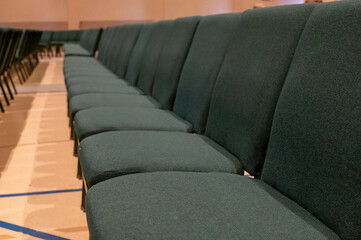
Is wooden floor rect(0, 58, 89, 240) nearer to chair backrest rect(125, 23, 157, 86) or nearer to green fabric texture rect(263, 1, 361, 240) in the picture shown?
chair backrest rect(125, 23, 157, 86)

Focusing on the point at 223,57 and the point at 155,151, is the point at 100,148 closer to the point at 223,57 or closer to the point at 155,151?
the point at 155,151

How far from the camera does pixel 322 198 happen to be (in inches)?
36.7

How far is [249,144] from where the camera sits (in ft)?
4.25

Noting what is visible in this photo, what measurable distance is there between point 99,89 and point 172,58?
0.82 metres

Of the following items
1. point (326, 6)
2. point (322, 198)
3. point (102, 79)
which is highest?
point (326, 6)

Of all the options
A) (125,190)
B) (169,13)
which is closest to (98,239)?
(125,190)

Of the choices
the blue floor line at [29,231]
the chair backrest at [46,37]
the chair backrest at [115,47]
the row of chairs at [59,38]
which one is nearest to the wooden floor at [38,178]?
the blue floor line at [29,231]

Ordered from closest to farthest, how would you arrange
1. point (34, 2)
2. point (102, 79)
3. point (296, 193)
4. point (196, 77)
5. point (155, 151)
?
point (296, 193), point (155, 151), point (196, 77), point (102, 79), point (34, 2)

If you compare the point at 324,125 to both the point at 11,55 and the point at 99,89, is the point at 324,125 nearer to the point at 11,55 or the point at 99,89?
the point at 99,89

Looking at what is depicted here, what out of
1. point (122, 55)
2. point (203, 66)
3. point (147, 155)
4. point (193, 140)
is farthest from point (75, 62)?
point (147, 155)

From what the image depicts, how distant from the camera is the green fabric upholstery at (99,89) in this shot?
279cm

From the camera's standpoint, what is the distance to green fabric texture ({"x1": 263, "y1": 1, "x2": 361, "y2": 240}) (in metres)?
0.86

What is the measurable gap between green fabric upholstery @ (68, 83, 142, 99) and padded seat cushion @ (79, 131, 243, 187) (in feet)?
4.02

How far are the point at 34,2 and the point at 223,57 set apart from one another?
1394cm
